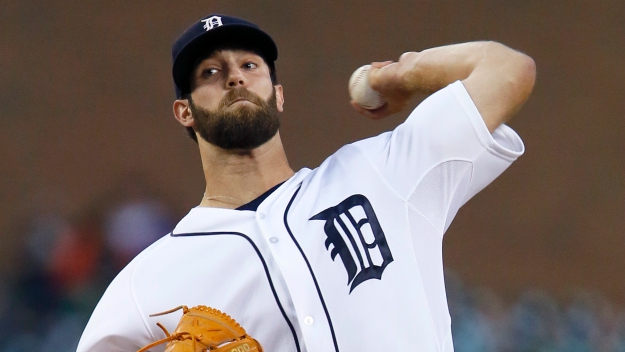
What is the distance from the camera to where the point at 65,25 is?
3.36 metres

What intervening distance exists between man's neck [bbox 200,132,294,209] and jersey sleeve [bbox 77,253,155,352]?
29cm

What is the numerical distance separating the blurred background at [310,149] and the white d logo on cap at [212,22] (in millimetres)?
1712

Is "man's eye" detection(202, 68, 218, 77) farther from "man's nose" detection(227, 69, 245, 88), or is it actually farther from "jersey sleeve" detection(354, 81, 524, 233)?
"jersey sleeve" detection(354, 81, 524, 233)

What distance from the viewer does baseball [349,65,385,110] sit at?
1.63 m

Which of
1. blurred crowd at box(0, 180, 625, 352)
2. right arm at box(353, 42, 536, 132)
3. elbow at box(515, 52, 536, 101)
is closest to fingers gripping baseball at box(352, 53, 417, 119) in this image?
right arm at box(353, 42, 536, 132)

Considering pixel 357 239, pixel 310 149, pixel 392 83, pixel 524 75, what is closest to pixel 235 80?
pixel 392 83

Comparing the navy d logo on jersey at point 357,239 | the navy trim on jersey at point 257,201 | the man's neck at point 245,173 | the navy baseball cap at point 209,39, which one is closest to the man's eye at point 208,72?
the navy baseball cap at point 209,39

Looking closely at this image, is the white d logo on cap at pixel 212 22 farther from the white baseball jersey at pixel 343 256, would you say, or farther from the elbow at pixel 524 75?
the elbow at pixel 524 75

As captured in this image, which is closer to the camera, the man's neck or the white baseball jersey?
the white baseball jersey

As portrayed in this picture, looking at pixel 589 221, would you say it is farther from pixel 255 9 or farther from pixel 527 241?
pixel 255 9

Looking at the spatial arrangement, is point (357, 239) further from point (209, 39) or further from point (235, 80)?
point (209, 39)

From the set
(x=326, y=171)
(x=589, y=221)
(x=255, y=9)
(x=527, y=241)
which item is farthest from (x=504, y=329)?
(x=326, y=171)

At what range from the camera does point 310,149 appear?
3.51m

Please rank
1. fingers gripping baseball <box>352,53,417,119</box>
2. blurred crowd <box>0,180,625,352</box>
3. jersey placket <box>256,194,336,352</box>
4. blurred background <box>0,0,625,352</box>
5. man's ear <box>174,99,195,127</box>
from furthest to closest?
→ blurred background <box>0,0,625,352</box> < blurred crowd <box>0,180,625,352</box> < man's ear <box>174,99,195,127</box> < fingers gripping baseball <box>352,53,417,119</box> < jersey placket <box>256,194,336,352</box>
